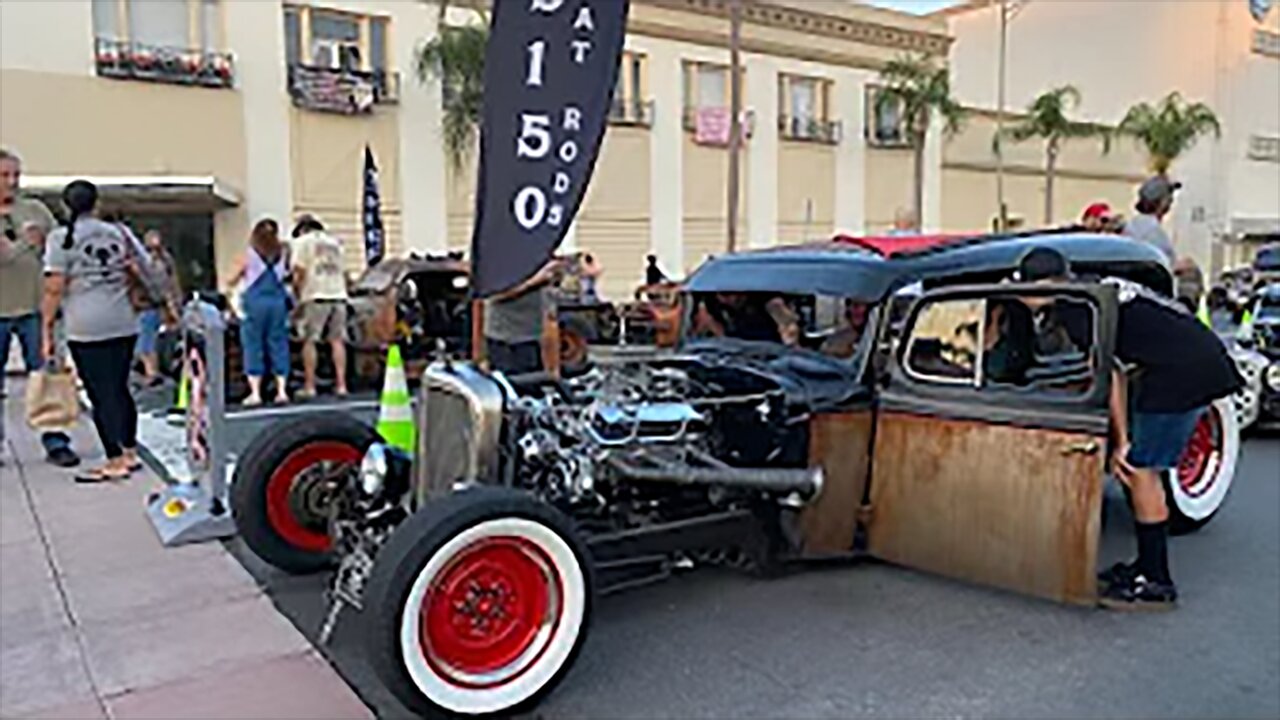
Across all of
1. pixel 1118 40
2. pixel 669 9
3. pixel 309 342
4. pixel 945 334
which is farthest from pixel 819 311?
pixel 1118 40

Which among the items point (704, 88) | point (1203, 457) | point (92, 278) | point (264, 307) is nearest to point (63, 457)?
point (92, 278)

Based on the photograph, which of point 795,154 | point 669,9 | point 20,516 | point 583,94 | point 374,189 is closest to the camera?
point 583,94

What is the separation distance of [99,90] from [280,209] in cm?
334

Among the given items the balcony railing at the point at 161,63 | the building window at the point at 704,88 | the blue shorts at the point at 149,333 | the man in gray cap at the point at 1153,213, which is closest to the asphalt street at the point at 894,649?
the man in gray cap at the point at 1153,213

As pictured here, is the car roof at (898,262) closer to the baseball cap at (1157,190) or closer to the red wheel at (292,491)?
the baseball cap at (1157,190)

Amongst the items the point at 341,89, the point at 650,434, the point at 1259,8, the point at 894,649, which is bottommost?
the point at 894,649

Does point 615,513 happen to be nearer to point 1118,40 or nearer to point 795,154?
point 795,154

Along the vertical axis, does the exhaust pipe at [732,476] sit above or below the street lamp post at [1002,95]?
below

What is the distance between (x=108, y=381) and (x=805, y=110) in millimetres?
22566

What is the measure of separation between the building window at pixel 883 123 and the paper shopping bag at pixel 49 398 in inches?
929

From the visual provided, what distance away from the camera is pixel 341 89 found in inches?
732

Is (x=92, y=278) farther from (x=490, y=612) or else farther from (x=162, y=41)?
(x=162, y=41)

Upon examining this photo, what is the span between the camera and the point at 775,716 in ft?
11.2

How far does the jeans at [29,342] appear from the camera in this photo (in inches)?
265
